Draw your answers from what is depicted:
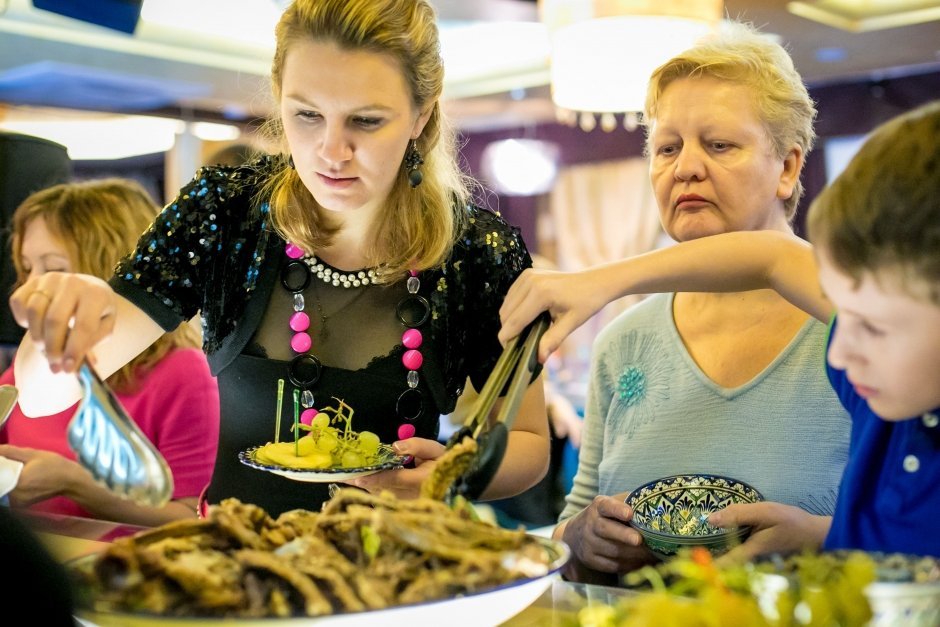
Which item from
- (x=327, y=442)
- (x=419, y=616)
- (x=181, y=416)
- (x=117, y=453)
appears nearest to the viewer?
(x=419, y=616)

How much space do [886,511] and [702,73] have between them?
862mm

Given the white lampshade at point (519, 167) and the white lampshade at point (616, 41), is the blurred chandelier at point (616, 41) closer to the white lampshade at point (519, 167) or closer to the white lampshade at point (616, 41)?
the white lampshade at point (616, 41)

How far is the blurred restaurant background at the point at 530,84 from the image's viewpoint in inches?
168

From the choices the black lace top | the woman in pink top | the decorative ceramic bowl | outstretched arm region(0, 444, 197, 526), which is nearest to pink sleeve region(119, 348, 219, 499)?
the woman in pink top

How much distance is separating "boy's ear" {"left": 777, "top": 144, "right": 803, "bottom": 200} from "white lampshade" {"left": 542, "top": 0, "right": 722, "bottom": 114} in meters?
2.12

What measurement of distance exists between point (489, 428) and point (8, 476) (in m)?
0.72

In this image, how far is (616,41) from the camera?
4020 mm

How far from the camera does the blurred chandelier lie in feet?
13.0

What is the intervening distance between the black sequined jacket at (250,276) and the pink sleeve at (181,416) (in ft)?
1.97

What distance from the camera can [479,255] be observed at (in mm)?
1739

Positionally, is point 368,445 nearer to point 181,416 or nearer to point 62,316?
point 62,316

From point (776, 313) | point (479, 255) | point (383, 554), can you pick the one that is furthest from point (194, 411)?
point (383, 554)

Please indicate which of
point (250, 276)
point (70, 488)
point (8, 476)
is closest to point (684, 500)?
point (250, 276)

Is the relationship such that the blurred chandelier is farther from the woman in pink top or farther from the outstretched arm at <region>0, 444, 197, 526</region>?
the outstretched arm at <region>0, 444, 197, 526</region>
